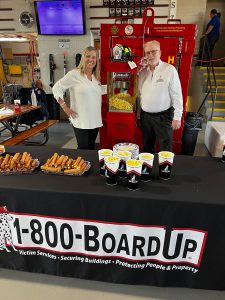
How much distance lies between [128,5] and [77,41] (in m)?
1.53

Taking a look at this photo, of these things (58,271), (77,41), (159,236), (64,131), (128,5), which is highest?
(128,5)

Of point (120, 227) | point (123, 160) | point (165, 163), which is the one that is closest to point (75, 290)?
point (120, 227)

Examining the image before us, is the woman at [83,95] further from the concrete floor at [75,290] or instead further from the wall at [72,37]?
the wall at [72,37]

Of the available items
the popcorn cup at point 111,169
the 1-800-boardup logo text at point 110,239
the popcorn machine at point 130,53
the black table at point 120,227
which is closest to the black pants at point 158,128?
the popcorn machine at point 130,53

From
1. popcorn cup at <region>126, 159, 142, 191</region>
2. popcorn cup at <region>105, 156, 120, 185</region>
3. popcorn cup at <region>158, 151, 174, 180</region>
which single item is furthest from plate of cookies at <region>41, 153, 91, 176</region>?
popcorn cup at <region>158, 151, 174, 180</region>

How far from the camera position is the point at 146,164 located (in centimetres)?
149

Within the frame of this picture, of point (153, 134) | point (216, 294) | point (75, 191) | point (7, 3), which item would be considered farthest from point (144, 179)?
point (7, 3)

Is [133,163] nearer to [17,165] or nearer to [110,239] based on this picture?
[110,239]

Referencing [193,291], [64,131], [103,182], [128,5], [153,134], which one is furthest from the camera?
[64,131]

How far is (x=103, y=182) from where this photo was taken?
153 cm

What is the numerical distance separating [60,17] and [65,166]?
18.1 ft

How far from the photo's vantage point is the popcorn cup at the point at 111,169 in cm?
141

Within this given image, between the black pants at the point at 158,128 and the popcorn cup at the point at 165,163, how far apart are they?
1.22 metres

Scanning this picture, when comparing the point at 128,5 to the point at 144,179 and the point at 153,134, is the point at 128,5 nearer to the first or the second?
the point at 153,134
